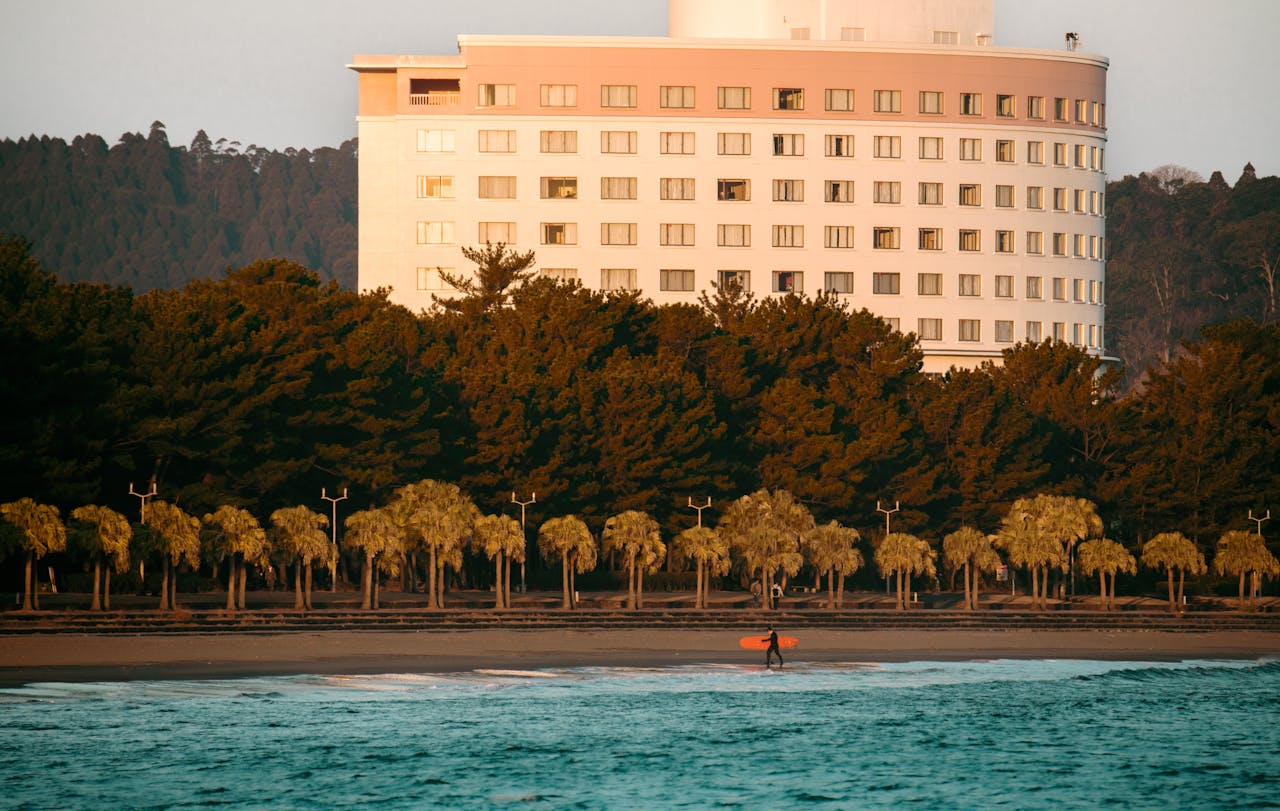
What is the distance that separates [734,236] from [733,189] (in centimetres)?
380

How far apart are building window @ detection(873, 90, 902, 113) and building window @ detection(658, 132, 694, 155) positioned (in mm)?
15284

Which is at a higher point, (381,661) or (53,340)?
(53,340)

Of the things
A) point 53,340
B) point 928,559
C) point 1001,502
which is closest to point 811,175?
point 1001,502

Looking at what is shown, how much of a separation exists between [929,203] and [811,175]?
10064 millimetres

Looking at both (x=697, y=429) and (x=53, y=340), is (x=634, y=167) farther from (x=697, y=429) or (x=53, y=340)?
(x=53, y=340)

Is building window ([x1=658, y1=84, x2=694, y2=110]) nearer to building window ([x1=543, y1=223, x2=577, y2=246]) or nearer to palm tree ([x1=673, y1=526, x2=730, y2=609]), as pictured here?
building window ([x1=543, y1=223, x2=577, y2=246])

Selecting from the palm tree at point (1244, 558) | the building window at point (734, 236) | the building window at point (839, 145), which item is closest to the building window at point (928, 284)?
the building window at point (839, 145)

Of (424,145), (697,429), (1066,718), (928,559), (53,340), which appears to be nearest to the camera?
(1066,718)

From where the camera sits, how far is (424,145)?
503 ft

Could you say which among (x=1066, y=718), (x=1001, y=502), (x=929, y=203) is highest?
(x=929, y=203)

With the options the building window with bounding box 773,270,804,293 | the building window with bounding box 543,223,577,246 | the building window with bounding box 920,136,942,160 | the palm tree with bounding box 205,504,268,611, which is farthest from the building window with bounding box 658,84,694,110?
the palm tree with bounding box 205,504,268,611

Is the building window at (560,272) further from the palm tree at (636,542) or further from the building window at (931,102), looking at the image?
the palm tree at (636,542)

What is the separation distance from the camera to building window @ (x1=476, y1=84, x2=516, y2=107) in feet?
502

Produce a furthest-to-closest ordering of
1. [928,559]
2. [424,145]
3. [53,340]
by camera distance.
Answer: [424,145] < [928,559] < [53,340]
